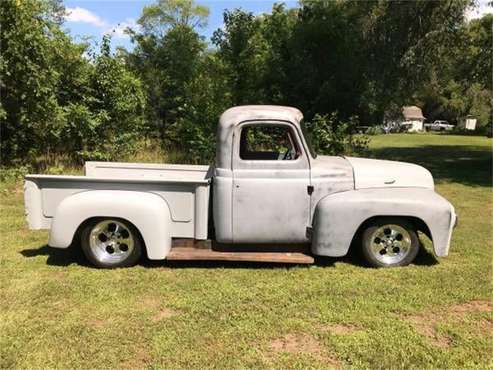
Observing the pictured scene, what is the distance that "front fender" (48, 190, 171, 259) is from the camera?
5.35 m

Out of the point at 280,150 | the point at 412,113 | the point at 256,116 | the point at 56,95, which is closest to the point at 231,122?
the point at 256,116

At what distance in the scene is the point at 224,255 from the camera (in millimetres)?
5543

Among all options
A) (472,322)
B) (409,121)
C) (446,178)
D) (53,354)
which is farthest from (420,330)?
(409,121)

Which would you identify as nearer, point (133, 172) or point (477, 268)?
point (477, 268)

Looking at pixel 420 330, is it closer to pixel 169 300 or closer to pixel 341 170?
pixel 341 170

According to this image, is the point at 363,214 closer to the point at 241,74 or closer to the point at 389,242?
the point at 389,242

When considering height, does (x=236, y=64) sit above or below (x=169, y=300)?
above

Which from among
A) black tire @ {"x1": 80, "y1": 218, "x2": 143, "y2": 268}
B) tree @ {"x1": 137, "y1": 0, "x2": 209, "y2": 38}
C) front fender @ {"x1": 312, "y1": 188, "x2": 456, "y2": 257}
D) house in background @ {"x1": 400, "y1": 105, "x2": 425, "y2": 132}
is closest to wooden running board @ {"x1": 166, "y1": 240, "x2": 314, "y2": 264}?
front fender @ {"x1": 312, "y1": 188, "x2": 456, "y2": 257}

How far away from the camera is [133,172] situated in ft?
22.5

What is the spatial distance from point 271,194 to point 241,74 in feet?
36.6

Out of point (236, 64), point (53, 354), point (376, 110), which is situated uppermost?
point (236, 64)

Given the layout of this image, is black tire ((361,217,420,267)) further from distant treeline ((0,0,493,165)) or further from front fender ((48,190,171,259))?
distant treeline ((0,0,493,165))

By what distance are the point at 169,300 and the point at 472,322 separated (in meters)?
2.94

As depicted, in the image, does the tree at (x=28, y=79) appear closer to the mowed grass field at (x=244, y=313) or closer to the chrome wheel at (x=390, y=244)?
the mowed grass field at (x=244, y=313)
